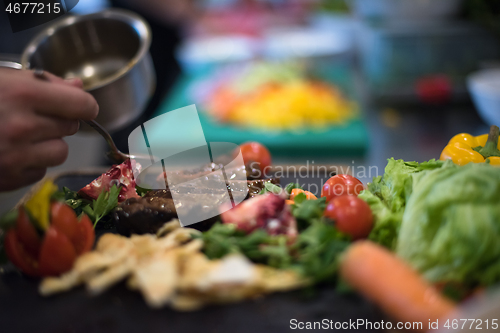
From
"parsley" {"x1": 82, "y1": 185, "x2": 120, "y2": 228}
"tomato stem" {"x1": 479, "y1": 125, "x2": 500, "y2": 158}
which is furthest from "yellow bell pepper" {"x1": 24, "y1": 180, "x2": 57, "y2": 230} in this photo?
"tomato stem" {"x1": 479, "y1": 125, "x2": 500, "y2": 158}

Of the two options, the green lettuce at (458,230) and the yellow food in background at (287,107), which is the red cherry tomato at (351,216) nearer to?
the green lettuce at (458,230)

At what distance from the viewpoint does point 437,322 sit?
932 millimetres

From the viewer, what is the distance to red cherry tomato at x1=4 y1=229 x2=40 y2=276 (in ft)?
3.61

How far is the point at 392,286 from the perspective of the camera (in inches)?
37.6

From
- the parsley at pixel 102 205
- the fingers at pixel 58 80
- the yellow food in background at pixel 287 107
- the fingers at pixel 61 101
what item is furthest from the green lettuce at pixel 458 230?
the yellow food in background at pixel 287 107

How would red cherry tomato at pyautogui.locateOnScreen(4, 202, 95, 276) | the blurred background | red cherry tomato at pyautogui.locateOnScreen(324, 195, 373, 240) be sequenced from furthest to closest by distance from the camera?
the blurred background
red cherry tomato at pyautogui.locateOnScreen(324, 195, 373, 240)
red cherry tomato at pyautogui.locateOnScreen(4, 202, 95, 276)

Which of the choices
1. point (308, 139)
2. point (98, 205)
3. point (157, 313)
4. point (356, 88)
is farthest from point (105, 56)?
point (356, 88)

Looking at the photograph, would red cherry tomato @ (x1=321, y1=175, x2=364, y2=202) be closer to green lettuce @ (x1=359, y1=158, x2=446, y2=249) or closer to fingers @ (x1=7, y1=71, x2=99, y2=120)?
green lettuce @ (x1=359, y1=158, x2=446, y2=249)

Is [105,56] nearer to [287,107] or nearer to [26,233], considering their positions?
[26,233]

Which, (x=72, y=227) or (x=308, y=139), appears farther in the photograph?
(x=308, y=139)

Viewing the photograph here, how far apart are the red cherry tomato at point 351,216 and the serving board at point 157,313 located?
0.67 ft

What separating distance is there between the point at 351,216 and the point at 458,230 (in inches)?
11.9

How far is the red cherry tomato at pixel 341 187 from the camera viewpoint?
4.95 ft

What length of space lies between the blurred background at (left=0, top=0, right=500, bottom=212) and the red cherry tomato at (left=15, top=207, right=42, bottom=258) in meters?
1.44
